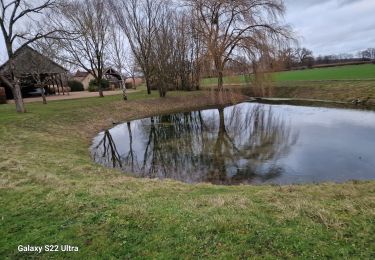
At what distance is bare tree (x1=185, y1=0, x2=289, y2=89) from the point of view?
78.3ft

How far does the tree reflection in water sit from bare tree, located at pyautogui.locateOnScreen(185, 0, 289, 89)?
5491 mm

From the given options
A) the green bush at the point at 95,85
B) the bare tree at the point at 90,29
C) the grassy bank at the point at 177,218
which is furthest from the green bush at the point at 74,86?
the grassy bank at the point at 177,218

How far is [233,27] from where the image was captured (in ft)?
83.9

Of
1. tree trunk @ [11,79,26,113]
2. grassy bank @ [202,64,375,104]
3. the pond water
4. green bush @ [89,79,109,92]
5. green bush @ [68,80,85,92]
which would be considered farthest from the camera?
green bush @ [68,80,85,92]

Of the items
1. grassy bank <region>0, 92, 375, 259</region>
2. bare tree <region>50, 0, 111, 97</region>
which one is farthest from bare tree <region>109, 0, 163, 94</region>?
grassy bank <region>0, 92, 375, 259</region>

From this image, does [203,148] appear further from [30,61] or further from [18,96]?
[30,61]

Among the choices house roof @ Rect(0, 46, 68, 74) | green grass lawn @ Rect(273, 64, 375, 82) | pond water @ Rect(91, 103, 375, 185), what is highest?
house roof @ Rect(0, 46, 68, 74)

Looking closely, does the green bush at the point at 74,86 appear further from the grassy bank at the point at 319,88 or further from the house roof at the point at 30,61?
the grassy bank at the point at 319,88

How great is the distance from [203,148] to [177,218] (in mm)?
8635

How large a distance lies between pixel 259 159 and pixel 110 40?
22.3 m

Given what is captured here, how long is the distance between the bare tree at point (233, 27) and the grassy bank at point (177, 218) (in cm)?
1810

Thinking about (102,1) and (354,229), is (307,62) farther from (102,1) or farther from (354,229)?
(354,229)

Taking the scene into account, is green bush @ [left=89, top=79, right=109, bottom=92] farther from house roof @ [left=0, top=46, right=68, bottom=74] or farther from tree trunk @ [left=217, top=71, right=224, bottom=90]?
tree trunk @ [left=217, top=71, right=224, bottom=90]

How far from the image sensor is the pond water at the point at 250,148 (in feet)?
31.4
